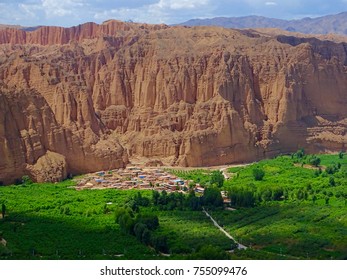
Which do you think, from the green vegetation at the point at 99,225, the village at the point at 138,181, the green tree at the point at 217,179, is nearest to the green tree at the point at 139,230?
the green vegetation at the point at 99,225

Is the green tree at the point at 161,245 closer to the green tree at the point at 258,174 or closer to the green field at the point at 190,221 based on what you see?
the green field at the point at 190,221

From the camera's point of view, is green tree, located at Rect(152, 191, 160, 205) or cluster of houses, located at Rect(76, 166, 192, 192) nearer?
green tree, located at Rect(152, 191, 160, 205)

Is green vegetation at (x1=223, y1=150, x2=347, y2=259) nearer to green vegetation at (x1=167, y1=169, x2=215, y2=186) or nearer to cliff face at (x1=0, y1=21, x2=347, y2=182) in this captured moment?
green vegetation at (x1=167, y1=169, x2=215, y2=186)

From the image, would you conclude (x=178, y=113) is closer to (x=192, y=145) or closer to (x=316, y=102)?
(x=192, y=145)

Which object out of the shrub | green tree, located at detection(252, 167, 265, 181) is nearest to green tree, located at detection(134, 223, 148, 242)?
green tree, located at detection(252, 167, 265, 181)

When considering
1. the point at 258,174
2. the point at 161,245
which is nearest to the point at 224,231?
the point at 161,245
